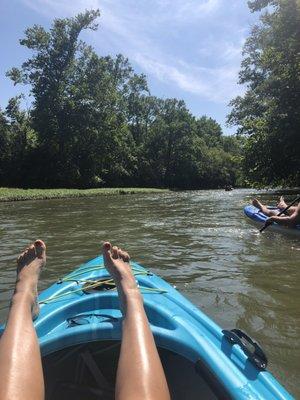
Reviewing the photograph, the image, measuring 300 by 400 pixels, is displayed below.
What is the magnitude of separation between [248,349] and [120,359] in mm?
744

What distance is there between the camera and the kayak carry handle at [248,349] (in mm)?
2209

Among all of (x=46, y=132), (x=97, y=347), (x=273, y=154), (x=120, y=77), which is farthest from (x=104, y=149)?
(x=97, y=347)

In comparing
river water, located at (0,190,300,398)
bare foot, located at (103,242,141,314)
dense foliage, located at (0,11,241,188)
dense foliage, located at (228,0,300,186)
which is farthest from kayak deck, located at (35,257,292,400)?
dense foliage, located at (0,11,241,188)

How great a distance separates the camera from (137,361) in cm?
197

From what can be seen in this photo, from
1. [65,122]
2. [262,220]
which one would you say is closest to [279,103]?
[262,220]

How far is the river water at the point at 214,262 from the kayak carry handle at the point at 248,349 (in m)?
0.96

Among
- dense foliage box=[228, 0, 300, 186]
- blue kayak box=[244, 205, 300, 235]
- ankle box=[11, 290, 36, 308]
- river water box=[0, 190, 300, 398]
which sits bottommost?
river water box=[0, 190, 300, 398]

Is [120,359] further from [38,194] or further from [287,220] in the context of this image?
[38,194]

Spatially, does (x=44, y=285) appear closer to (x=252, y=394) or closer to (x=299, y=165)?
(x=252, y=394)

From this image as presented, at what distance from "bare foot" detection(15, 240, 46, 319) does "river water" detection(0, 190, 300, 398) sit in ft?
5.06

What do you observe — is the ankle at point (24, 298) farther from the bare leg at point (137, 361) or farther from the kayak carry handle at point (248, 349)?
the kayak carry handle at point (248, 349)

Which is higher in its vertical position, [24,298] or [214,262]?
[24,298]

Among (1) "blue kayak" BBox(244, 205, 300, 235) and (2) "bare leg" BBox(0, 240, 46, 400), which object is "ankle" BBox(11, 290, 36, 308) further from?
(1) "blue kayak" BBox(244, 205, 300, 235)

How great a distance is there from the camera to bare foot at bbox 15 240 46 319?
2.85m
